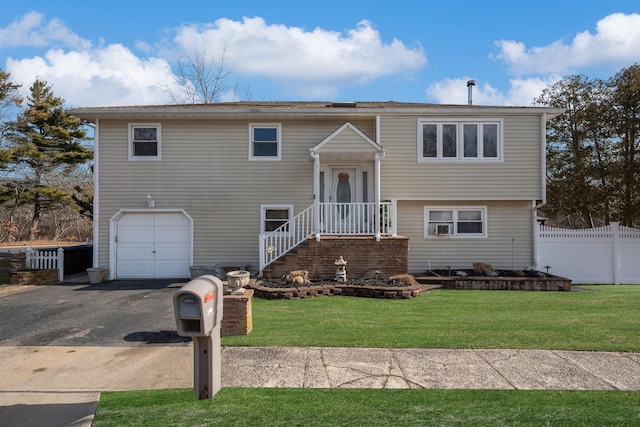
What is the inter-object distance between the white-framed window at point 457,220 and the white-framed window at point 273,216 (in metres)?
4.54

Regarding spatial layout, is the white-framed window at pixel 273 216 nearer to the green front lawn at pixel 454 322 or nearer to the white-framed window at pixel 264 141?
the white-framed window at pixel 264 141

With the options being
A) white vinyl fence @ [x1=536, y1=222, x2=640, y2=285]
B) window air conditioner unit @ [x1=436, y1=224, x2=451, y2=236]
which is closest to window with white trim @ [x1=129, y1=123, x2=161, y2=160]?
window air conditioner unit @ [x1=436, y1=224, x2=451, y2=236]

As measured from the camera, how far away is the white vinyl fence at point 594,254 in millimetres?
13359

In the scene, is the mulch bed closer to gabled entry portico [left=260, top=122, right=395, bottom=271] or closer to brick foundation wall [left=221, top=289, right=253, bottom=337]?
gabled entry portico [left=260, top=122, right=395, bottom=271]

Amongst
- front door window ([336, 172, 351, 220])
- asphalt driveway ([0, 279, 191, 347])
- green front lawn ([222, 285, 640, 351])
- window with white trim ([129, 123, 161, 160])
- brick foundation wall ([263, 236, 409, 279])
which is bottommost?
asphalt driveway ([0, 279, 191, 347])

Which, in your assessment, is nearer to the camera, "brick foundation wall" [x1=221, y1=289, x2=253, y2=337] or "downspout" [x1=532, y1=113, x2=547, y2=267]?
"brick foundation wall" [x1=221, y1=289, x2=253, y2=337]

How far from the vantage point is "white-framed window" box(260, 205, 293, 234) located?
13.1 meters

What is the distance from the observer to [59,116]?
28.3 m

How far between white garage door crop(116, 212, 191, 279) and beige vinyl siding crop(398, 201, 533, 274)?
23.3ft

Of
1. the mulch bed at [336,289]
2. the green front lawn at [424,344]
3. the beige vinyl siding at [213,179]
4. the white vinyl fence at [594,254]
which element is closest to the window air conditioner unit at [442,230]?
the green front lawn at [424,344]

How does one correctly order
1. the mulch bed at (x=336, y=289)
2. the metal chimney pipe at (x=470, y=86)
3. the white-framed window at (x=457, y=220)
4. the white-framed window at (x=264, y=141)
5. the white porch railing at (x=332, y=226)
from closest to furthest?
the mulch bed at (x=336, y=289) → the white porch railing at (x=332, y=226) → the white-framed window at (x=264, y=141) → the white-framed window at (x=457, y=220) → the metal chimney pipe at (x=470, y=86)

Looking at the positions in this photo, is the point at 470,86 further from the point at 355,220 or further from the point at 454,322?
the point at 454,322

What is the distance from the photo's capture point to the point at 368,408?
362 cm

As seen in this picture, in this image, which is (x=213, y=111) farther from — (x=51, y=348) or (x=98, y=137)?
(x=51, y=348)
